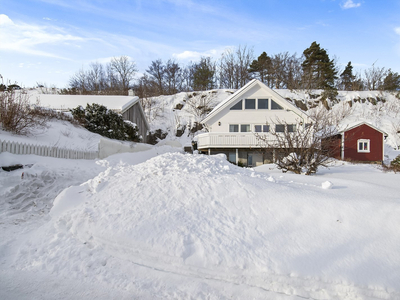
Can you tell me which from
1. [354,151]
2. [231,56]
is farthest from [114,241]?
[231,56]

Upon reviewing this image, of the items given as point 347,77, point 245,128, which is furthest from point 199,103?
point 347,77

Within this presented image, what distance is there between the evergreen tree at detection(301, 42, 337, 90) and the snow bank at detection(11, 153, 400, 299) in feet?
149

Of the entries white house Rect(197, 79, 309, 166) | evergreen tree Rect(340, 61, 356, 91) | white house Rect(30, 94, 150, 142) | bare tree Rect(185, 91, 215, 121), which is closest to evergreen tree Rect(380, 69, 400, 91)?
evergreen tree Rect(340, 61, 356, 91)

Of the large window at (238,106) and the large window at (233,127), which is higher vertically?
the large window at (238,106)

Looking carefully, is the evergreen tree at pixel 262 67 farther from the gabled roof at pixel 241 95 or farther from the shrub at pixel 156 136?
the gabled roof at pixel 241 95

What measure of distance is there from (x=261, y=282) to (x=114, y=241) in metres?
2.30

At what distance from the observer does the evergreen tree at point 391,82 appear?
1793 inches

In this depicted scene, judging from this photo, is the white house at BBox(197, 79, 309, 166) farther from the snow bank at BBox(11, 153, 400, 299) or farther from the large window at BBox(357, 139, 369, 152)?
the snow bank at BBox(11, 153, 400, 299)

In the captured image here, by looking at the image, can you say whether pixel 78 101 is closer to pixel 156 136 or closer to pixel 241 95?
pixel 241 95

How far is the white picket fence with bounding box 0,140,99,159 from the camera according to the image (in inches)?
322

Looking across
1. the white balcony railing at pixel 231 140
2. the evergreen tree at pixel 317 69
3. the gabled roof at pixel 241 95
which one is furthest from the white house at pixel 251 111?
the evergreen tree at pixel 317 69

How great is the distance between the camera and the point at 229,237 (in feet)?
13.4

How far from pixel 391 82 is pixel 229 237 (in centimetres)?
5469

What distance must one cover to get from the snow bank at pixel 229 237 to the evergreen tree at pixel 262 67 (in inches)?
1890
